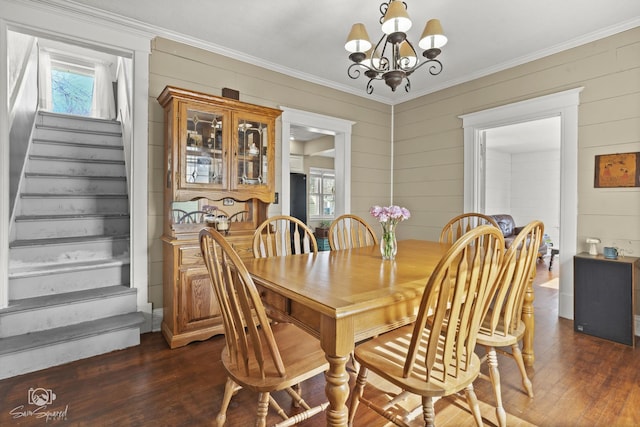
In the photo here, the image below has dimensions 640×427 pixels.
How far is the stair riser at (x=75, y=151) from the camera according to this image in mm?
3756

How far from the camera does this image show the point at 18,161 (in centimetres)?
330

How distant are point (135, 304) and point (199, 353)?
0.80m

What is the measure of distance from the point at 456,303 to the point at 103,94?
23.0ft

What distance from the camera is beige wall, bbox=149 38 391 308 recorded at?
2.97 meters

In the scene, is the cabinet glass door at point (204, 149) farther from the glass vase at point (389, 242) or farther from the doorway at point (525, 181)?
the doorway at point (525, 181)

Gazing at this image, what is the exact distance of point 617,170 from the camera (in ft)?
9.52

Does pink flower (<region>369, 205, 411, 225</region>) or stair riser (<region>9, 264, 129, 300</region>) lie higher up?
pink flower (<region>369, 205, 411, 225</region>)

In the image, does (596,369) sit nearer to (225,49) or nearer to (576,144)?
(576,144)

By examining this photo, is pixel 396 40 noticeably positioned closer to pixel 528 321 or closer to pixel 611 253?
pixel 528 321

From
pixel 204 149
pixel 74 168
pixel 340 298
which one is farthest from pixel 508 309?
pixel 74 168

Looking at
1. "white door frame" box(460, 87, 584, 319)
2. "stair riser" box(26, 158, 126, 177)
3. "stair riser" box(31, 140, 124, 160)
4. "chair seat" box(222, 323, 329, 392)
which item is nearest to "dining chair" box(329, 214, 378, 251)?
"chair seat" box(222, 323, 329, 392)

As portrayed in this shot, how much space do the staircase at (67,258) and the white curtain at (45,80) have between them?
1910 millimetres

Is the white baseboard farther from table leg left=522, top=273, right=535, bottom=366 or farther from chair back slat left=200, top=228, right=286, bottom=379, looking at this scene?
table leg left=522, top=273, right=535, bottom=366

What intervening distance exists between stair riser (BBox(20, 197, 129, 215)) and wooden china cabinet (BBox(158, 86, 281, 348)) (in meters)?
1.13
